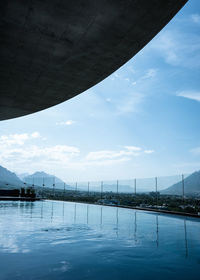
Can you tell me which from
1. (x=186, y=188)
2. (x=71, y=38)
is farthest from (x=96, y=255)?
(x=186, y=188)

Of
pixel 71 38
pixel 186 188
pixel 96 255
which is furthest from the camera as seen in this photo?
pixel 186 188

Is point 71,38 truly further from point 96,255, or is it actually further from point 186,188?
point 186,188

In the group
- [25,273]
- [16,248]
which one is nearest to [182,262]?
[25,273]

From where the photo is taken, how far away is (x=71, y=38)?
6.59m

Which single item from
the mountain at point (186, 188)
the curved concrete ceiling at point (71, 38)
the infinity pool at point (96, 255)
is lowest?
the infinity pool at point (96, 255)

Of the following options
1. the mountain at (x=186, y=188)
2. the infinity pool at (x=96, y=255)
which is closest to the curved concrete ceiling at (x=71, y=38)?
the infinity pool at (x=96, y=255)

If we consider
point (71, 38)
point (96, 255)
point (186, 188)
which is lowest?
point (96, 255)

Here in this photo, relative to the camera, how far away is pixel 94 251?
5.89 m

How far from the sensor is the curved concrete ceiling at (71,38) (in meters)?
5.34

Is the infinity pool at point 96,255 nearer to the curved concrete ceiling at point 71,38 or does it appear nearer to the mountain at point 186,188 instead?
the curved concrete ceiling at point 71,38

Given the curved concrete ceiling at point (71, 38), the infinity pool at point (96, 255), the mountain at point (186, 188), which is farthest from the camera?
the mountain at point (186, 188)

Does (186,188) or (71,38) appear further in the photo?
(186,188)

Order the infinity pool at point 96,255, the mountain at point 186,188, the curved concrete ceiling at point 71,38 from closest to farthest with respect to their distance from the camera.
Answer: the infinity pool at point 96,255 → the curved concrete ceiling at point 71,38 → the mountain at point 186,188

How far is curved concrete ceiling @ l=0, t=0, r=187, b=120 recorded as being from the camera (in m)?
5.34
